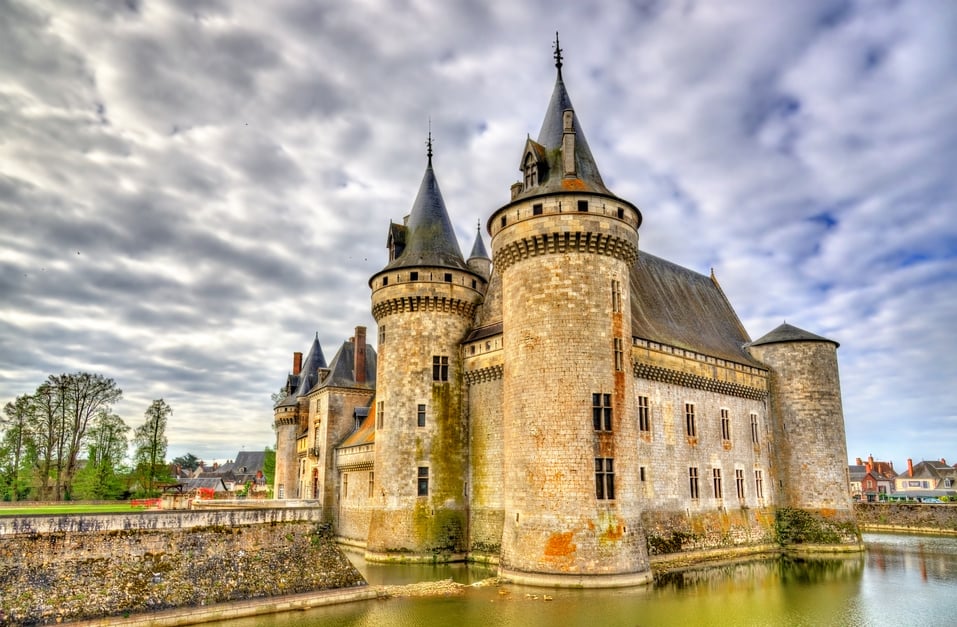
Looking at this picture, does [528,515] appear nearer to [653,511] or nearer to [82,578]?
[653,511]

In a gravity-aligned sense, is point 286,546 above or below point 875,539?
above

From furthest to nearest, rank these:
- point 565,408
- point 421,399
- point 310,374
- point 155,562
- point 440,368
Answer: point 310,374
point 440,368
point 421,399
point 565,408
point 155,562

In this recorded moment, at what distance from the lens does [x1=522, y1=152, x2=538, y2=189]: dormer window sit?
2702cm

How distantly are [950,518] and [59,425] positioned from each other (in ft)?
211

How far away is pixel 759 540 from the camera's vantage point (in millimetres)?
32906

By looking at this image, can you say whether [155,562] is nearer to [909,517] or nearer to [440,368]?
[440,368]

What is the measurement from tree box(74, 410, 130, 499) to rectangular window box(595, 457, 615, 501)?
40.8 metres

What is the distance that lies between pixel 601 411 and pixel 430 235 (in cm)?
1358

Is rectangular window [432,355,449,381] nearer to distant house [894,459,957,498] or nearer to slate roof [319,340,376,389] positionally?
slate roof [319,340,376,389]

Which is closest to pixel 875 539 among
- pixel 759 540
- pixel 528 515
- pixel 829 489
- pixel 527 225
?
pixel 829 489

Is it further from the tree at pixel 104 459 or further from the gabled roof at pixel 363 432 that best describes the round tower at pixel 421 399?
the tree at pixel 104 459

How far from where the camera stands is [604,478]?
23.4 metres

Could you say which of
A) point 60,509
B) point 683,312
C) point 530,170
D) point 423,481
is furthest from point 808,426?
point 60,509

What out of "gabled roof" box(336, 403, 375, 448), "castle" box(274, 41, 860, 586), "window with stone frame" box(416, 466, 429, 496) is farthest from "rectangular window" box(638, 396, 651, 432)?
"gabled roof" box(336, 403, 375, 448)
